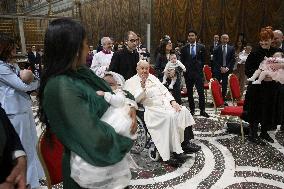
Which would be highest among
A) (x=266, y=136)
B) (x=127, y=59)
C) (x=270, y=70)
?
(x=127, y=59)

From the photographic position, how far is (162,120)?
373 cm

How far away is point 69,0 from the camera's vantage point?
57.6ft

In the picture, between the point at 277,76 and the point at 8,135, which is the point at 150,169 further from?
the point at 8,135

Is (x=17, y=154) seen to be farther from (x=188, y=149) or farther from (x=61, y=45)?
(x=188, y=149)

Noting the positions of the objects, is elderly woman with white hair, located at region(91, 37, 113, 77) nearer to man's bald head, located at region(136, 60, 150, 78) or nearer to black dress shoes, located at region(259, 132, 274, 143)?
man's bald head, located at region(136, 60, 150, 78)

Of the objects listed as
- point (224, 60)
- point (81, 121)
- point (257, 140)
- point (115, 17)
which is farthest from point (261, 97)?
point (115, 17)

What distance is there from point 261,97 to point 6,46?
3.37 m

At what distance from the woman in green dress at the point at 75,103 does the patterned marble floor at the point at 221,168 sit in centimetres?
213

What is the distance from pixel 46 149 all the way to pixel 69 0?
17351mm

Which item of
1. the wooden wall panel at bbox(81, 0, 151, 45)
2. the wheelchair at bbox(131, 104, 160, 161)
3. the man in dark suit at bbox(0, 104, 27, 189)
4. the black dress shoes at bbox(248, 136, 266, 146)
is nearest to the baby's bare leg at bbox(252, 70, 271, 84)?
the black dress shoes at bbox(248, 136, 266, 146)

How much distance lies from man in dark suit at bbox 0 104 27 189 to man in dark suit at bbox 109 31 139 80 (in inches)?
124

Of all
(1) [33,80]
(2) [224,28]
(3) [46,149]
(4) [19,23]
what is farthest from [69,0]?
(3) [46,149]

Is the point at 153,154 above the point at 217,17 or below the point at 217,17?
below

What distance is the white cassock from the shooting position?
3.71 meters
